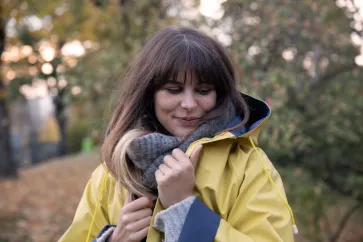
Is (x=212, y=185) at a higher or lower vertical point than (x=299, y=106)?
higher

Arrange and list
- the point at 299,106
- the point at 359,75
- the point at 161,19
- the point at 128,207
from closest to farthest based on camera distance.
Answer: the point at 128,207, the point at 359,75, the point at 299,106, the point at 161,19

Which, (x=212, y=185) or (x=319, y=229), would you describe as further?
(x=319, y=229)

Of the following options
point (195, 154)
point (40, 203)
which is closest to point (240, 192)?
point (195, 154)

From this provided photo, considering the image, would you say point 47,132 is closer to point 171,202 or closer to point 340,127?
point 340,127

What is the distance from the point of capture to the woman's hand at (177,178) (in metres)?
1.50

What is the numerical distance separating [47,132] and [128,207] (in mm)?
29574

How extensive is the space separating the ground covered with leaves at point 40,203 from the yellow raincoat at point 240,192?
10.3 feet

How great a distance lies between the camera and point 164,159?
1559mm

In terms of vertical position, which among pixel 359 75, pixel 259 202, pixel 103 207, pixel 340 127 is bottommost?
pixel 340 127

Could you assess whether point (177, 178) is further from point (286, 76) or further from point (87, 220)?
point (286, 76)

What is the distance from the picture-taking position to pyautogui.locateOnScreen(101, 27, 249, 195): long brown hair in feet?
5.45

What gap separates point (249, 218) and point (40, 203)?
8.45m

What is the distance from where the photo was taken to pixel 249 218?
151cm

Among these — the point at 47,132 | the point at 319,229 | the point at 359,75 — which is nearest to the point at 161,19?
the point at 359,75
